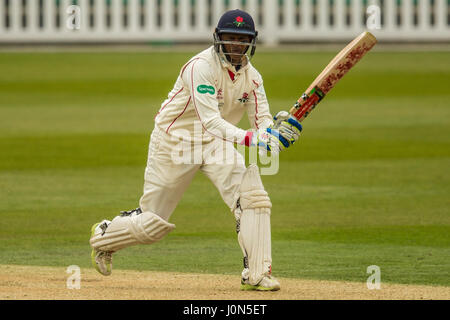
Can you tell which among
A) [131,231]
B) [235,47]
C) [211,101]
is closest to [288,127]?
[211,101]

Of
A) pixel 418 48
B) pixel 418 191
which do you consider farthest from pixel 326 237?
pixel 418 48

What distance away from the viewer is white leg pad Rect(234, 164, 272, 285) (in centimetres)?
608

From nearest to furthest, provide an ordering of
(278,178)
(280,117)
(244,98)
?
(280,117), (244,98), (278,178)

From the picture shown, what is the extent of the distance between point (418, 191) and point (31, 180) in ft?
12.5

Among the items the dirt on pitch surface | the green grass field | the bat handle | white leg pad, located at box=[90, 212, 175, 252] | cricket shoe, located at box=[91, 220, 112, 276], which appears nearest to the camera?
the dirt on pitch surface

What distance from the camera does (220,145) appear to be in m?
6.36

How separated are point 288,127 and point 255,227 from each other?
61 cm

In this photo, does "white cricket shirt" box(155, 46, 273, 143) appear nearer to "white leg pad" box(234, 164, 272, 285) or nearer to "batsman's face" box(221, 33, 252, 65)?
"batsman's face" box(221, 33, 252, 65)

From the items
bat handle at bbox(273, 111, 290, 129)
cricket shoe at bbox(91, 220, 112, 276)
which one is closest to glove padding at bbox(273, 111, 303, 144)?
bat handle at bbox(273, 111, 290, 129)

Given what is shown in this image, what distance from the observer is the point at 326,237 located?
26.5 feet

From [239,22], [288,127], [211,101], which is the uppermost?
[239,22]

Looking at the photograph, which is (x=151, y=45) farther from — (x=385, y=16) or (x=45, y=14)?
(x=385, y=16)

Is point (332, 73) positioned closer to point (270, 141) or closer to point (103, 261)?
point (270, 141)
